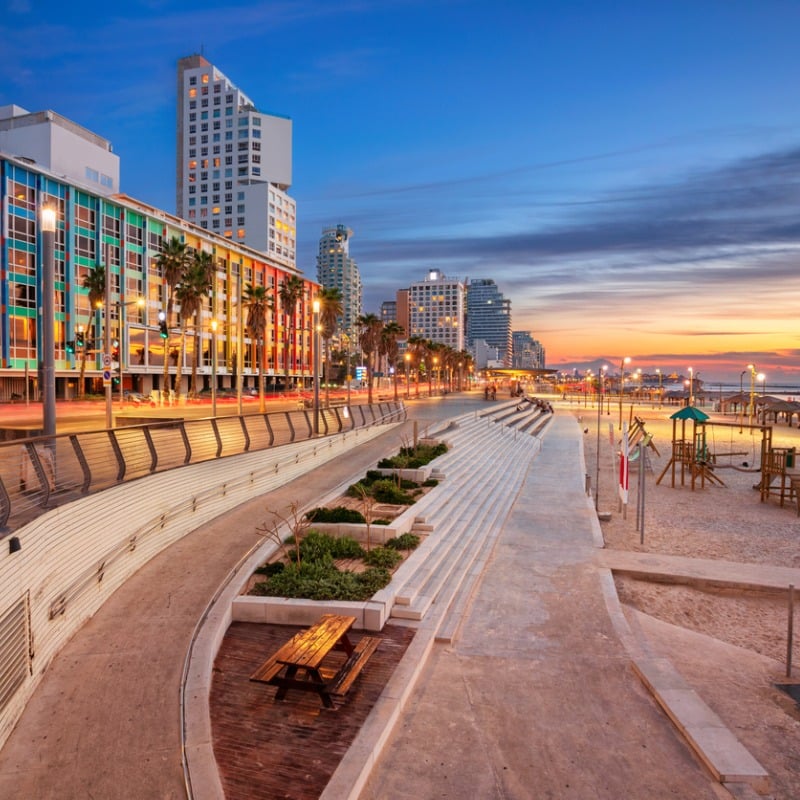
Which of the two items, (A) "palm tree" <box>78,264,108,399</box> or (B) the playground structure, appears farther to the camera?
(A) "palm tree" <box>78,264,108,399</box>

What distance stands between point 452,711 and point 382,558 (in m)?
4.57

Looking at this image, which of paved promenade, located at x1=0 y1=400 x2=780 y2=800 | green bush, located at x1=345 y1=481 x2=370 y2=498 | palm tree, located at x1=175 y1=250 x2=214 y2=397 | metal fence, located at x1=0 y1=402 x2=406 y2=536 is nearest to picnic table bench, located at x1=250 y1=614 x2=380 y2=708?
paved promenade, located at x1=0 y1=400 x2=780 y2=800

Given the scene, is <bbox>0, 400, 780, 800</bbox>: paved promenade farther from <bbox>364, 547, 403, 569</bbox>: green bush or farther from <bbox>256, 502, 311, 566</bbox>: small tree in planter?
<bbox>364, 547, 403, 569</bbox>: green bush

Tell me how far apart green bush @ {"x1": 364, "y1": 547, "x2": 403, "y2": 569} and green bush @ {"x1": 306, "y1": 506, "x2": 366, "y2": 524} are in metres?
2.00

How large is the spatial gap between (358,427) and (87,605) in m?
18.1

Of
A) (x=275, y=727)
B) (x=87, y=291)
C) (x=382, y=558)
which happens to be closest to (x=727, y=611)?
(x=382, y=558)

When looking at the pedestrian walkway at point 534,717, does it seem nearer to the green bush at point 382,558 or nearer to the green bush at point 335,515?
the green bush at point 382,558

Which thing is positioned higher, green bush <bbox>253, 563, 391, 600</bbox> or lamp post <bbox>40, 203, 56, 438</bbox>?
lamp post <bbox>40, 203, 56, 438</bbox>

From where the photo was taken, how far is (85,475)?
1002 centimetres

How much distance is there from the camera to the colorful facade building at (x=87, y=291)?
53.1 meters

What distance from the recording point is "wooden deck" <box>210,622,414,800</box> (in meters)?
5.67

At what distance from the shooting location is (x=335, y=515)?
14297mm

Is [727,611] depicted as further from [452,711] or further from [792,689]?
[452,711]

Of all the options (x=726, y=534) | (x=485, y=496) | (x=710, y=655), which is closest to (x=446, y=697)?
(x=710, y=655)
